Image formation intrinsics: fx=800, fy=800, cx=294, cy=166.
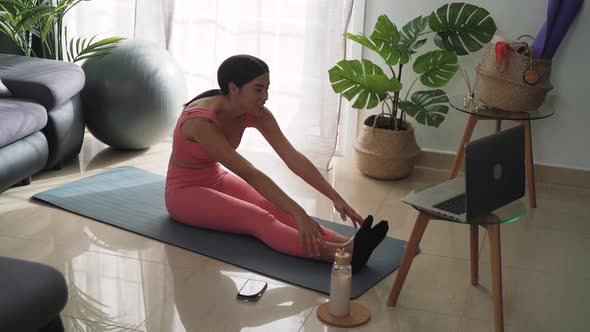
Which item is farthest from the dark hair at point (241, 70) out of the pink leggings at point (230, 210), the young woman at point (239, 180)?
the pink leggings at point (230, 210)

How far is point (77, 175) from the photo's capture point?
4180 millimetres

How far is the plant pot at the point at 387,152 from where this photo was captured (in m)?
4.25

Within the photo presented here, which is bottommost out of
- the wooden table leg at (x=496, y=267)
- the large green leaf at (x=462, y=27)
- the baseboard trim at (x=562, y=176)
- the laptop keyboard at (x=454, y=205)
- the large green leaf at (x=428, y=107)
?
the baseboard trim at (x=562, y=176)

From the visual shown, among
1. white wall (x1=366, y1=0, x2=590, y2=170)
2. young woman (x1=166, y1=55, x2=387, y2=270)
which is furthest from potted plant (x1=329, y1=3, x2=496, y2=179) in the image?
young woman (x1=166, y1=55, x2=387, y2=270)

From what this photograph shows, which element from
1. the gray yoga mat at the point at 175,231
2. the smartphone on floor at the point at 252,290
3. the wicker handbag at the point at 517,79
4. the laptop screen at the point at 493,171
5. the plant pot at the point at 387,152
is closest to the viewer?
the laptop screen at the point at 493,171

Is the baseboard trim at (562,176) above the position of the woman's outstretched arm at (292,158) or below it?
below

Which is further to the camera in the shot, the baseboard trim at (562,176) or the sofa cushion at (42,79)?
the baseboard trim at (562,176)

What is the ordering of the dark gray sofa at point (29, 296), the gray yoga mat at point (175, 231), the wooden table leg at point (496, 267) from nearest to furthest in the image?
1. the dark gray sofa at point (29, 296)
2. the wooden table leg at point (496, 267)
3. the gray yoga mat at point (175, 231)

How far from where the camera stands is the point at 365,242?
3014mm

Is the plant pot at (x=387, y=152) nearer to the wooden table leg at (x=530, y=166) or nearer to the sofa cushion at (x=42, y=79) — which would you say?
the wooden table leg at (x=530, y=166)

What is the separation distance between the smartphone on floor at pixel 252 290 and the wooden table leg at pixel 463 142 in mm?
1509

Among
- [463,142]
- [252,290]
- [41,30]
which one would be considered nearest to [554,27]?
[463,142]

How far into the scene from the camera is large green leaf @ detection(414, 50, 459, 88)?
4043 millimetres

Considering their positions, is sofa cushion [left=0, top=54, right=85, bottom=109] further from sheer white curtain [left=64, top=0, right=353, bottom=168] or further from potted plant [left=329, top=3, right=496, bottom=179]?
potted plant [left=329, top=3, right=496, bottom=179]
